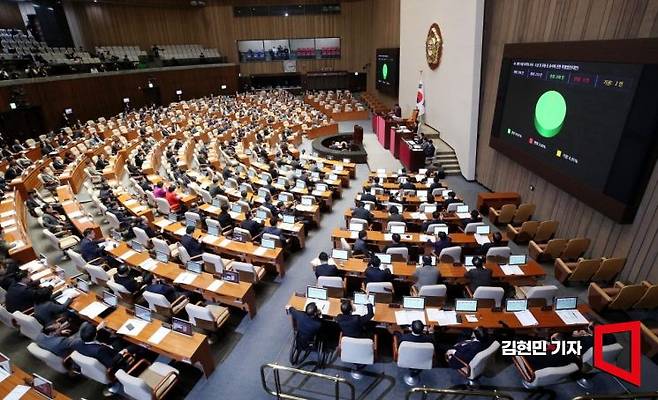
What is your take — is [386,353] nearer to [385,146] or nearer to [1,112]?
[385,146]

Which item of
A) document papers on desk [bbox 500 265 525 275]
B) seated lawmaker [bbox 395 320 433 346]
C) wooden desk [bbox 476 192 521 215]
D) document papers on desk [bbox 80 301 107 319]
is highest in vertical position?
seated lawmaker [bbox 395 320 433 346]

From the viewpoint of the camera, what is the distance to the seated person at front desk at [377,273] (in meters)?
7.34

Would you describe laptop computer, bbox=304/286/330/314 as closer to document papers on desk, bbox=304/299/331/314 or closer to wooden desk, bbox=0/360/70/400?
document papers on desk, bbox=304/299/331/314

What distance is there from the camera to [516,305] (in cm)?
647

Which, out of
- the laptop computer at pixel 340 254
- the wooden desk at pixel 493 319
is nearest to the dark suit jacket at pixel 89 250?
the laptop computer at pixel 340 254

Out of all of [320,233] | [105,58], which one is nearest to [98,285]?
[320,233]

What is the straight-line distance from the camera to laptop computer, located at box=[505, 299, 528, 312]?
6445 mm

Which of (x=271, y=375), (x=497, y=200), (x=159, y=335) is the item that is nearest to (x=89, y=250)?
(x=159, y=335)

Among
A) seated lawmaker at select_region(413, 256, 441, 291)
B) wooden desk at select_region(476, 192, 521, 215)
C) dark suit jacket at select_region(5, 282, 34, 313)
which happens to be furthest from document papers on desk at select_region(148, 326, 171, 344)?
wooden desk at select_region(476, 192, 521, 215)

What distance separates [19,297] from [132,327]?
298 cm

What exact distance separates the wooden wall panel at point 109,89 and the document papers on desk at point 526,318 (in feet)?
82.2

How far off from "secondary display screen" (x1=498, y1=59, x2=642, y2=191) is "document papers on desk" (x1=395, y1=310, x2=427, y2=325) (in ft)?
18.2

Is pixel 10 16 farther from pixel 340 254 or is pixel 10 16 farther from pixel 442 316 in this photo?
pixel 442 316

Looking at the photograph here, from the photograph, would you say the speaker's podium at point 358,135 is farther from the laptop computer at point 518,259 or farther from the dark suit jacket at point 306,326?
the dark suit jacket at point 306,326
